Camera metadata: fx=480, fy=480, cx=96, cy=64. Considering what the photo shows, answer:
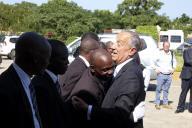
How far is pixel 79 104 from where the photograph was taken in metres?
4.22

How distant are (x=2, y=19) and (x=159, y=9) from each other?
86.4 feet

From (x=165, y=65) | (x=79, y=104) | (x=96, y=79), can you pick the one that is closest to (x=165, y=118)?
(x=165, y=65)

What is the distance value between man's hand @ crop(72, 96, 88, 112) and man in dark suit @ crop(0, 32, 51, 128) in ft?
3.59

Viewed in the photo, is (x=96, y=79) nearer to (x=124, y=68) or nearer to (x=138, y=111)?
(x=124, y=68)

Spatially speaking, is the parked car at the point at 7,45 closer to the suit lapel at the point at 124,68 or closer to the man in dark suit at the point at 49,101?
the suit lapel at the point at 124,68

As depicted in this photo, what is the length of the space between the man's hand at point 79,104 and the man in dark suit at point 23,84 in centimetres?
109

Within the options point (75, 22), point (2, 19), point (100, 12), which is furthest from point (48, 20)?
point (100, 12)

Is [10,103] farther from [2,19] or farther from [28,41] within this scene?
[2,19]

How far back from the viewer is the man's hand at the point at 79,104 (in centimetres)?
418

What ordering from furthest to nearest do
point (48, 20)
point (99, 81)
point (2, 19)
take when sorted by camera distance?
point (2, 19) < point (48, 20) < point (99, 81)

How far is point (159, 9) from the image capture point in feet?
230

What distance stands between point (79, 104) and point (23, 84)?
128 centimetres

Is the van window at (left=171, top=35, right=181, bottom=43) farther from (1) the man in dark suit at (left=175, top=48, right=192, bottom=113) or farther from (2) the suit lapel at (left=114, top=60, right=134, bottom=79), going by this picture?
(2) the suit lapel at (left=114, top=60, right=134, bottom=79)

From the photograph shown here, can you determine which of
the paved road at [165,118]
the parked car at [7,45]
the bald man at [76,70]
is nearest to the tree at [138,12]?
the parked car at [7,45]
